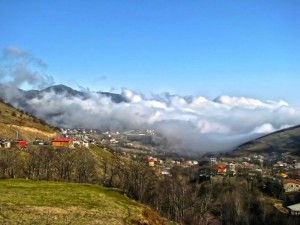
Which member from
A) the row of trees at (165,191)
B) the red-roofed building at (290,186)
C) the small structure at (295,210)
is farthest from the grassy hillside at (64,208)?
the red-roofed building at (290,186)

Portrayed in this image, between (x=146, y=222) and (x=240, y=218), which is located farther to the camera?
(x=240, y=218)

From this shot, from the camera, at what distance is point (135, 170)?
11056cm

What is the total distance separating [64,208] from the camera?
4284 cm

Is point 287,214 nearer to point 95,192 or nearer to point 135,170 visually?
point 135,170

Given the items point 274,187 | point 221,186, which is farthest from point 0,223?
point 274,187

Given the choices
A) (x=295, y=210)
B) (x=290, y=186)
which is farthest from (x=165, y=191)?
(x=290, y=186)

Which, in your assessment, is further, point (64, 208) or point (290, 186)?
point (290, 186)

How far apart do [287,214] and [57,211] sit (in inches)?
4569

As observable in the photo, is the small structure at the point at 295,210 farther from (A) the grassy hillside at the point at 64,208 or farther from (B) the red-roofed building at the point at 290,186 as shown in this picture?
(A) the grassy hillside at the point at 64,208

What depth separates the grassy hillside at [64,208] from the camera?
125 ft

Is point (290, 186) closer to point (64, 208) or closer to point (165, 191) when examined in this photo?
point (165, 191)

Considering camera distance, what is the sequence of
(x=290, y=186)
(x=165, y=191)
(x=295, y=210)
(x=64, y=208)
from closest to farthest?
1. (x=64, y=208)
2. (x=165, y=191)
3. (x=295, y=210)
4. (x=290, y=186)

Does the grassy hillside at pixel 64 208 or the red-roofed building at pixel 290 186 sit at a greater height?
the grassy hillside at pixel 64 208

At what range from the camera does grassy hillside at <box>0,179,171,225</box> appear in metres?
38.0
